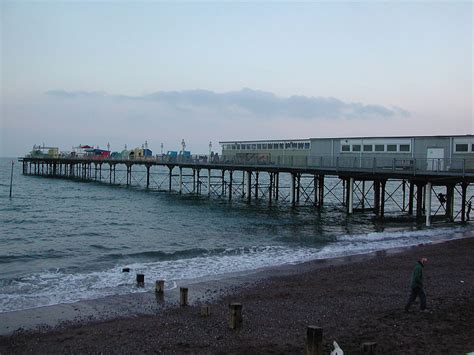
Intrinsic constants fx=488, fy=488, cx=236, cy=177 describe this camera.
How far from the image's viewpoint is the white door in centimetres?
2852

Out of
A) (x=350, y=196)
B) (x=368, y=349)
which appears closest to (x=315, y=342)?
(x=368, y=349)

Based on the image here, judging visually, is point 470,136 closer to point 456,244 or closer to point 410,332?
point 456,244

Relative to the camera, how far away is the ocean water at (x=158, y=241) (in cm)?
1706

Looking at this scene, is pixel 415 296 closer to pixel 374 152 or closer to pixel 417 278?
pixel 417 278

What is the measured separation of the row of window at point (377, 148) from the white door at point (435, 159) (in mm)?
1774

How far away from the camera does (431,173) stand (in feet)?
91.6

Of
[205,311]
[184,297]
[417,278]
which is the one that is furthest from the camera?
[184,297]

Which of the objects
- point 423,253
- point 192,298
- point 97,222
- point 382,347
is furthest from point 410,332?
point 97,222

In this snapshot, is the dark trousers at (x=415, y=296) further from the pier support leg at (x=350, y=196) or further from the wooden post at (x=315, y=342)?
the pier support leg at (x=350, y=196)

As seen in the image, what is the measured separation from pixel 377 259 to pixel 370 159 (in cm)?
1382

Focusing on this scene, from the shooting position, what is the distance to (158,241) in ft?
87.4

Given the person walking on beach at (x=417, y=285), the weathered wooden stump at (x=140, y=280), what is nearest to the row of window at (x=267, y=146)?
the weathered wooden stump at (x=140, y=280)

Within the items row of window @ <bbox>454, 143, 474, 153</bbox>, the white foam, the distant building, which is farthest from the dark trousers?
row of window @ <bbox>454, 143, 474, 153</bbox>

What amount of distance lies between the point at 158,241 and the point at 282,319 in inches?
628
